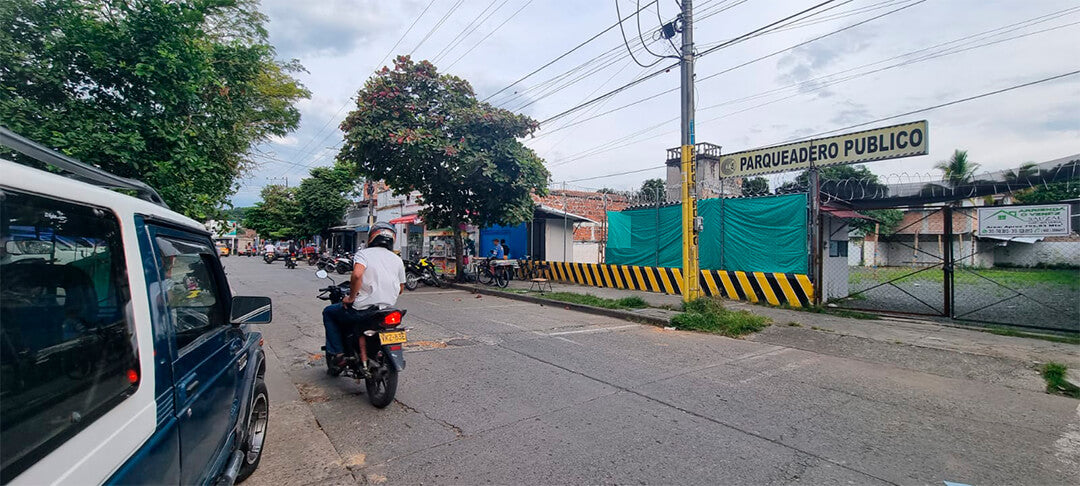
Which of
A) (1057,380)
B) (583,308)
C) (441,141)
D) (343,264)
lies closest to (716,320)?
(583,308)

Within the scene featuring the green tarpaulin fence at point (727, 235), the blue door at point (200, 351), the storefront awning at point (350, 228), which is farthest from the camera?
the storefront awning at point (350, 228)

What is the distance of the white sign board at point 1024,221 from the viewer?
815cm

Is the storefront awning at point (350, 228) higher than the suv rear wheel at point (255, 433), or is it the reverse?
the storefront awning at point (350, 228)

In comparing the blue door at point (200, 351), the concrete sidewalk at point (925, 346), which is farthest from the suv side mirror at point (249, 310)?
the concrete sidewalk at point (925, 346)

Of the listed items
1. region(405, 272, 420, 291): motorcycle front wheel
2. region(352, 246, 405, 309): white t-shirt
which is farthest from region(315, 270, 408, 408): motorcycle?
region(405, 272, 420, 291): motorcycle front wheel

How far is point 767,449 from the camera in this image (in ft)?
12.2

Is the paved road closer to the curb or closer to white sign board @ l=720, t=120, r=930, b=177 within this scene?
the curb

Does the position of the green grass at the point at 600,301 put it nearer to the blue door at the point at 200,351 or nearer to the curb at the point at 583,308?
the curb at the point at 583,308

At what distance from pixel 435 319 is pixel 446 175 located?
6.80m

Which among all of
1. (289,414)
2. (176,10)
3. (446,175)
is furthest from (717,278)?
(176,10)

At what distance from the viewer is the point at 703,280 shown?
43.6ft

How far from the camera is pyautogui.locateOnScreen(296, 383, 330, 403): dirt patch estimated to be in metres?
4.94

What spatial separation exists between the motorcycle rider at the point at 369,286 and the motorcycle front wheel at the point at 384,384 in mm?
159

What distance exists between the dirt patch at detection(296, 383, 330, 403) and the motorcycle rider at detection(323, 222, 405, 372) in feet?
1.20
